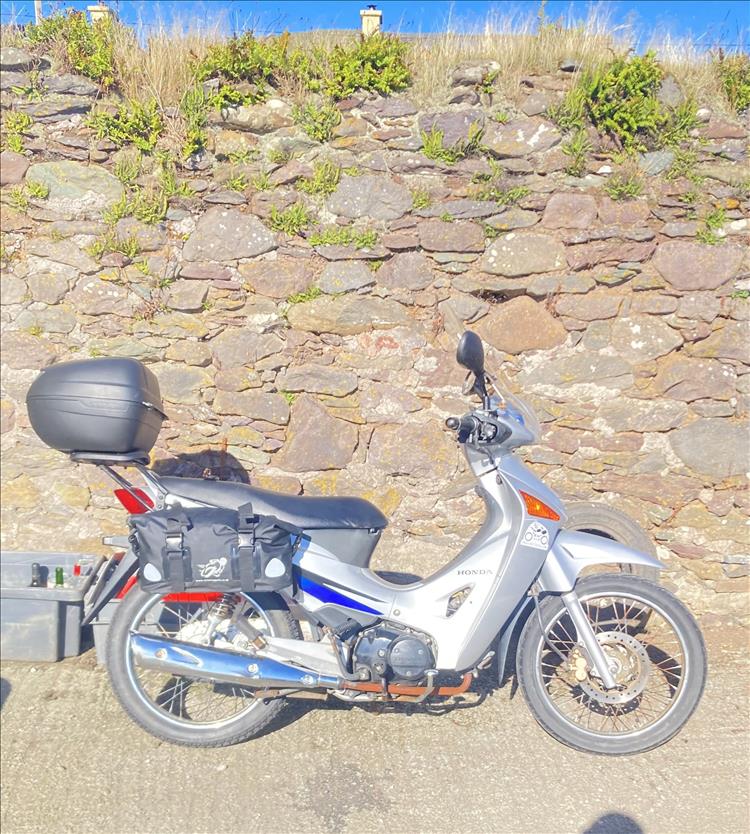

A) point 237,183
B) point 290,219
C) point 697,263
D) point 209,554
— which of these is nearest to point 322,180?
point 290,219

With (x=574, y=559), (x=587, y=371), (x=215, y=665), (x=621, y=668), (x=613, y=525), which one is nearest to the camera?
(x=215, y=665)

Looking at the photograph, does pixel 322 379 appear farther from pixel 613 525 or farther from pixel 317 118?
pixel 613 525

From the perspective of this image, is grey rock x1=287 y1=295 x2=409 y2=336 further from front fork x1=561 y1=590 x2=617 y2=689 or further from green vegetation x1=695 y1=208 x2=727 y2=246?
front fork x1=561 y1=590 x2=617 y2=689

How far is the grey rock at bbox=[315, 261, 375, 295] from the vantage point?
12.4ft

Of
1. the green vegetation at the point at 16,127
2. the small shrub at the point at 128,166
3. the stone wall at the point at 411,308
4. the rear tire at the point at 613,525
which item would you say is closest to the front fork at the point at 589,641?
the rear tire at the point at 613,525

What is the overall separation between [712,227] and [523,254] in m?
0.91

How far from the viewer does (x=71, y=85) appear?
3.77 metres

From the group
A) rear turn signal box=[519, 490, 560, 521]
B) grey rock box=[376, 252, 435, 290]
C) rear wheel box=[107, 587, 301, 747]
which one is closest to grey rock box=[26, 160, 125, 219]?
grey rock box=[376, 252, 435, 290]

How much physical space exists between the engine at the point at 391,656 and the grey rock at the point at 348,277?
1718mm

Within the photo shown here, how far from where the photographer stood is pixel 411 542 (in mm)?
3928

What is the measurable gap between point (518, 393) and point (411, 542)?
0.92m

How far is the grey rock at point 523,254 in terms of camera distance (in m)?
3.77

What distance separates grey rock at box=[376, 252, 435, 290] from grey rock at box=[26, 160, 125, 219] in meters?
1.36

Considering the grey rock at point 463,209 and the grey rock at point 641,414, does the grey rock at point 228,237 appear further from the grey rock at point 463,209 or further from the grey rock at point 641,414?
the grey rock at point 641,414
